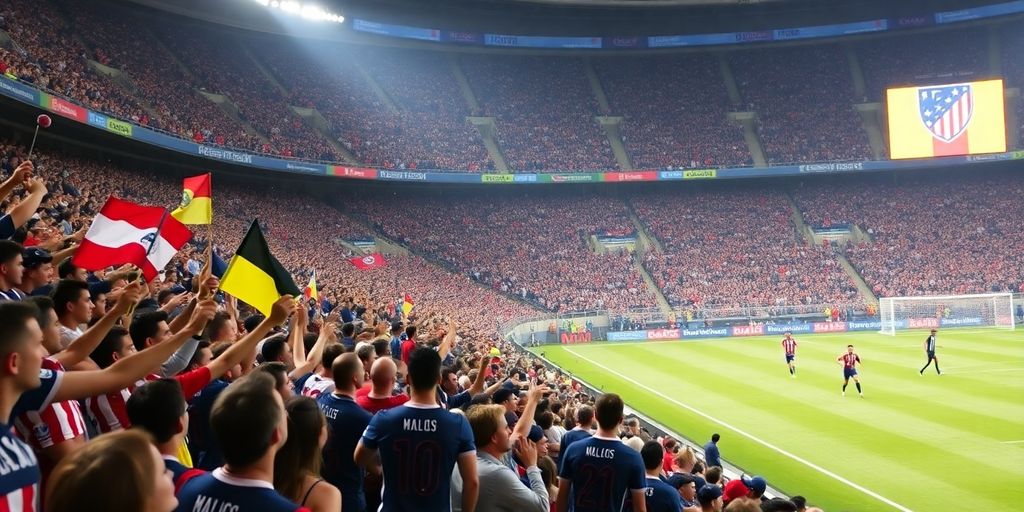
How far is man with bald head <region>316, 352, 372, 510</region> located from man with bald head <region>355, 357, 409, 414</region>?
0.63 feet

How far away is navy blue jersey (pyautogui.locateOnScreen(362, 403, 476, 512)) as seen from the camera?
5281 mm

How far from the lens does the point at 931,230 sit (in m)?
57.2

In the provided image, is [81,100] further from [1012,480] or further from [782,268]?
[782,268]

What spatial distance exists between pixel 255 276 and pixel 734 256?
51.6 meters

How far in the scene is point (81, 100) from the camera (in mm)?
31438

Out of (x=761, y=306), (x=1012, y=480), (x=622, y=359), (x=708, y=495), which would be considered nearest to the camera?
(x=708, y=495)

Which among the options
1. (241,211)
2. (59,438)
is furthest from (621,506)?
(241,211)

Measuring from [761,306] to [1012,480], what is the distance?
111 feet

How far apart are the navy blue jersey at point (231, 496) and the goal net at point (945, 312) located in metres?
44.9

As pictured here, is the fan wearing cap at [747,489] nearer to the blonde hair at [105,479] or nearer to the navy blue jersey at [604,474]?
the navy blue jersey at [604,474]

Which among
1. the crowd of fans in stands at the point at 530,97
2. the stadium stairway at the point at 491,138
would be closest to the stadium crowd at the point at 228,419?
the crowd of fans in stands at the point at 530,97

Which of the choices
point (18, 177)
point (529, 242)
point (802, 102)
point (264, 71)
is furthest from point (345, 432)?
point (802, 102)

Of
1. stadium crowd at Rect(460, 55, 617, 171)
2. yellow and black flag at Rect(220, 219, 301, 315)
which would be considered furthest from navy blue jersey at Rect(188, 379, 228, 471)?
stadium crowd at Rect(460, 55, 617, 171)

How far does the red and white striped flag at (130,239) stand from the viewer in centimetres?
860
